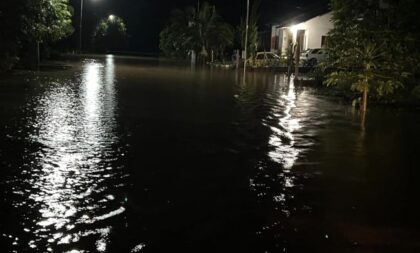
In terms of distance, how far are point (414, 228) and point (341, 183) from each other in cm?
182

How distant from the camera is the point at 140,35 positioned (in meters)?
110

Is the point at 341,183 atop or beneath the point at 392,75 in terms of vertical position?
beneath

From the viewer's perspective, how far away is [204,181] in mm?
7656

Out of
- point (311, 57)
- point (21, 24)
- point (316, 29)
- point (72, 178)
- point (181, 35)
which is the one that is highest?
point (316, 29)

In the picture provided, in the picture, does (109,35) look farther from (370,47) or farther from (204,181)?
(204,181)

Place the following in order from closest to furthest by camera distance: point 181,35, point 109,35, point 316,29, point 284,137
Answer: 1. point 284,137
2. point 316,29
3. point 181,35
4. point 109,35

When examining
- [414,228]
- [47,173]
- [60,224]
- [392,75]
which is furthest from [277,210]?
[392,75]

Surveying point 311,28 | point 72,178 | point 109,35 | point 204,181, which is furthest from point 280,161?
point 109,35

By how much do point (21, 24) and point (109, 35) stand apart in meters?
59.5

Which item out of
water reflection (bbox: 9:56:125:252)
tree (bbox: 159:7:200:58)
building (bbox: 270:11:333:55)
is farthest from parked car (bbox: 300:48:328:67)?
water reflection (bbox: 9:56:125:252)

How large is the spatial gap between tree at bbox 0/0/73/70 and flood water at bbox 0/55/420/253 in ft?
40.7

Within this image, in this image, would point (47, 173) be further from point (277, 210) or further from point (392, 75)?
point (392, 75)

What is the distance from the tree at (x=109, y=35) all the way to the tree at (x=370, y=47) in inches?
2570

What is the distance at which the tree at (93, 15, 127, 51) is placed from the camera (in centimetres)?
8119
